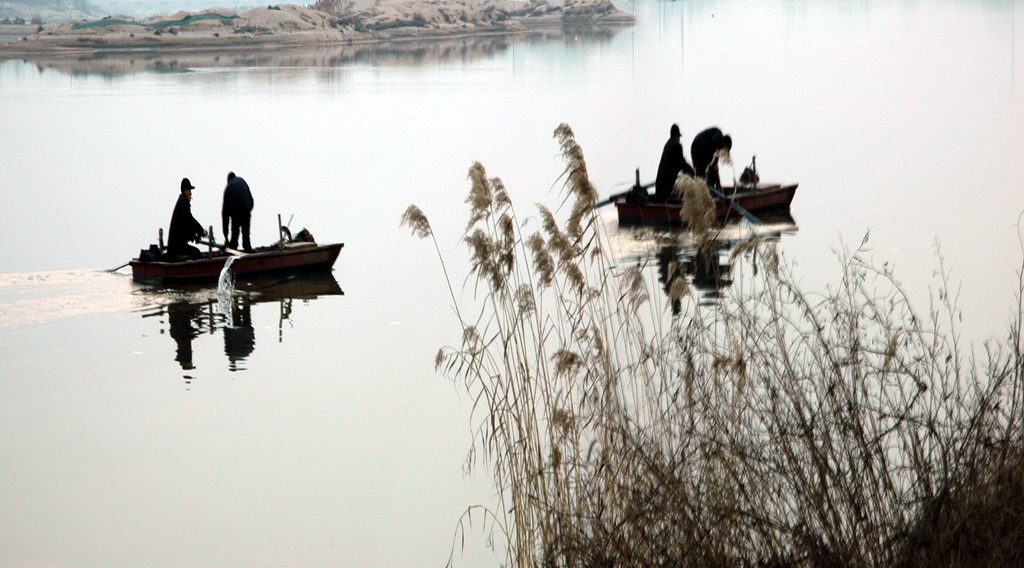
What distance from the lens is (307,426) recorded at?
1105 cm

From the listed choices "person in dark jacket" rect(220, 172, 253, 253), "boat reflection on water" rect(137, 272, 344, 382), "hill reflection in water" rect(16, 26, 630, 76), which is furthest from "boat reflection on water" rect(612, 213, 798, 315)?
"hill reflection in water" rect(16, 26, 630, 76)

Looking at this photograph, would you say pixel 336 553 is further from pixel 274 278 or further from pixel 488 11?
pixel 488 11

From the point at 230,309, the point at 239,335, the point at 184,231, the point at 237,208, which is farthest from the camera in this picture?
the point at 237,208

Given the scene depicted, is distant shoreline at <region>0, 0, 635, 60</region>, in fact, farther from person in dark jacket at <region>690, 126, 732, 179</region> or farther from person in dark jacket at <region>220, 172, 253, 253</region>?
person in dark jacket at <region>220, 172, 253, 253</region>

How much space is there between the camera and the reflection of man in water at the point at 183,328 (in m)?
13.3

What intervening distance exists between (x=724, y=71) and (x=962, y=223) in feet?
122

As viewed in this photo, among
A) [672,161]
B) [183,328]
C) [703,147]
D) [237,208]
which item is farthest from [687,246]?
[183,328]

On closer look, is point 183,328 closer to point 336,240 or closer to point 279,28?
point 336,240

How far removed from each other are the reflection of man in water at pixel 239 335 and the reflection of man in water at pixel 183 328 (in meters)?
0.34


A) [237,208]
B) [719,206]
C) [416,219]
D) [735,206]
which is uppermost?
[416,219]

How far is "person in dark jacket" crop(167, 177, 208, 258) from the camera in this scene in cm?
1545

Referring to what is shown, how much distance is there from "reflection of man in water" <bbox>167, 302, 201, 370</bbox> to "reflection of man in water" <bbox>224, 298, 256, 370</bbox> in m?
0.34

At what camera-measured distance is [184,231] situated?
622 inches

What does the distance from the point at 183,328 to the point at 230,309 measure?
0.85m
